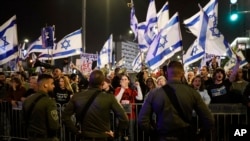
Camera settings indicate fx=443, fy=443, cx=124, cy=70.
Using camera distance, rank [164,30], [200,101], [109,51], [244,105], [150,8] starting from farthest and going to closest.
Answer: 1. [109,51]
2. [150,8]
3. [164,30]
4. [244,105]
5. [200,101]

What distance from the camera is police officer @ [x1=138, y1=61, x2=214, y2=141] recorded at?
610 cm

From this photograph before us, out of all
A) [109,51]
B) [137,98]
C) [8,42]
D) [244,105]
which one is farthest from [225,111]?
[109,51]

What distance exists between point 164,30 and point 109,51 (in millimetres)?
8910

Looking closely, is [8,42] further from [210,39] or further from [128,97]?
[210,39]

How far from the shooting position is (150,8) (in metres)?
16.3

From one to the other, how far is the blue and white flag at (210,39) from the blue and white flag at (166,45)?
1.41 metres

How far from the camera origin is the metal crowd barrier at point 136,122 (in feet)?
31.8

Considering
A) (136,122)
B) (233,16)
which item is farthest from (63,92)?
(233,16)

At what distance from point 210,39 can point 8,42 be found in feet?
24.0

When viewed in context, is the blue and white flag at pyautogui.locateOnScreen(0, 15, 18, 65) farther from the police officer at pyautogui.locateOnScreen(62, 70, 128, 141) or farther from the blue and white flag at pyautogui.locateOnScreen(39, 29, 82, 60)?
the police officer at pyautogui.locateOnScreen(62, 70, 128, 141)

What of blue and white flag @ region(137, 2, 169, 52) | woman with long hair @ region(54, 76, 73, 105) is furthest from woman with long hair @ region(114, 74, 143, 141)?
blue and white flag @ region(137, 2, 169, 52)

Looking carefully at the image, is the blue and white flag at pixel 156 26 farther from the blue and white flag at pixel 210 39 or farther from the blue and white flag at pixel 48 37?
the blue and white flag at pixel 48 37

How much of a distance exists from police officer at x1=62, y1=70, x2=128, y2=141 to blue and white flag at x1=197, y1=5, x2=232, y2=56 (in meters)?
8.59

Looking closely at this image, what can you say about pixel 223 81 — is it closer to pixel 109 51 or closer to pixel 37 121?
pixel 37 121
